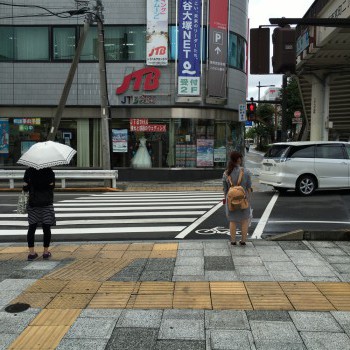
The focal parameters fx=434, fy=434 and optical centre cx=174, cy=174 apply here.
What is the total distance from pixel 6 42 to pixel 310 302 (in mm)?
19567

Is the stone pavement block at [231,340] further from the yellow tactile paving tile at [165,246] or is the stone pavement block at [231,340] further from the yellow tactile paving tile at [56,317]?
the yellow tactile paving tile at [165,246]

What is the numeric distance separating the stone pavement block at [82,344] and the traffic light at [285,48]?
5154mm

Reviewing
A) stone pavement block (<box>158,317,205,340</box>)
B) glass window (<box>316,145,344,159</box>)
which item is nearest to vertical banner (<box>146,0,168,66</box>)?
glass window (<box>316,145,344,159</box>)

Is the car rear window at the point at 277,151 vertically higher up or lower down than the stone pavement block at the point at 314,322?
higher up

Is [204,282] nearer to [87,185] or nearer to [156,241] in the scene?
[156,241]

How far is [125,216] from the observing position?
34.5 ft

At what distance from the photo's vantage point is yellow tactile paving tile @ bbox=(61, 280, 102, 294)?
5021 millimetres

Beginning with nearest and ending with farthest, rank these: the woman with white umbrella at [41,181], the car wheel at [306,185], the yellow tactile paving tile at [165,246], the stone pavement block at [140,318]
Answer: the stone pavement block at [140,318]
the woman with white umbrella at [41,181]
the yellow tactile paving tile at [165,246]
the car wheel at [306,185]

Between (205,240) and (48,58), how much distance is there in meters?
15.4

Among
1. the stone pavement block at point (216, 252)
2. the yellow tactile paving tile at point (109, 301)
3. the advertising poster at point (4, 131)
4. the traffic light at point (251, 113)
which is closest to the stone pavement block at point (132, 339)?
the yellow tactile paving tile at point (109, 301)

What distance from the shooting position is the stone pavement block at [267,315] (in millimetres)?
4160

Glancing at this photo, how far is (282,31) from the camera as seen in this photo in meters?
7.01

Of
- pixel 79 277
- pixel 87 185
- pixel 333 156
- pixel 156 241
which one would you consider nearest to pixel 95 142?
pixel 87 185

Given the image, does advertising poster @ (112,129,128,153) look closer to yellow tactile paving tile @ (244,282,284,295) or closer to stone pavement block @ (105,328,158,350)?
yellow tactile paving tile @ (244,282,284,295)
